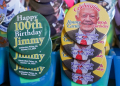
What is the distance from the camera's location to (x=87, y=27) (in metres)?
0.81

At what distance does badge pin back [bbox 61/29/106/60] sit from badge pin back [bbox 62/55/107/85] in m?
0.10

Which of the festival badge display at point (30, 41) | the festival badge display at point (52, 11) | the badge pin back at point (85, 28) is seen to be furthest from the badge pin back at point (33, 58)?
the festival badge display at point (52, 11)

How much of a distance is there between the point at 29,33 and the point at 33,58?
0.50 ft

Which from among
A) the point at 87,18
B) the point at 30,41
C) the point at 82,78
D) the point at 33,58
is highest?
the point at 87,18

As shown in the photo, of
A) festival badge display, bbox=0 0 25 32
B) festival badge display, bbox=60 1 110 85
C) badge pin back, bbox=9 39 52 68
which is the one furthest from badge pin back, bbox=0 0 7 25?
festival badge display, bbox=60 1 110 85

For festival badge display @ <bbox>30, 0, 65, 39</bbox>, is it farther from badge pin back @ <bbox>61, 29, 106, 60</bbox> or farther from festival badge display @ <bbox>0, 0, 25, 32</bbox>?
badge pin back @ <bbox>61, 29, 106, 60</bbox>

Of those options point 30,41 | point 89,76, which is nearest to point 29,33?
point 30,41

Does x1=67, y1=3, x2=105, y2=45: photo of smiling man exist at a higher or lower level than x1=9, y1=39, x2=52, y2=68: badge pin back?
higher

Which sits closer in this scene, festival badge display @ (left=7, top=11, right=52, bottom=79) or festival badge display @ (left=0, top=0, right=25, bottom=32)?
festival badge display @ (left=7, top=11, right=52, bottom=79)

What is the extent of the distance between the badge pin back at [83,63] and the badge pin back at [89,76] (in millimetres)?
31

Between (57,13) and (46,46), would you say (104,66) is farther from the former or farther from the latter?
(57,13)

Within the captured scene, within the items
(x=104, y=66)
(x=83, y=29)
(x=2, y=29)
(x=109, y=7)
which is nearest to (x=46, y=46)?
(x=83, y=29)

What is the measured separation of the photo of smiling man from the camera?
2.61 feet

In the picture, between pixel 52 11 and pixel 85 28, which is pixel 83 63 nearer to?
pixel 85 28
